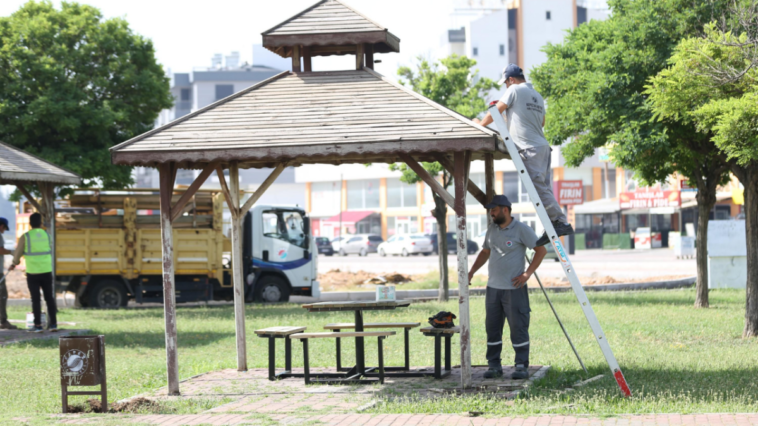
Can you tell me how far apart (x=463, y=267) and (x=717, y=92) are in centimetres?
450

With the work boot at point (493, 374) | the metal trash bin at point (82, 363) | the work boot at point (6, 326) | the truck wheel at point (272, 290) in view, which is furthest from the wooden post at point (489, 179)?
the truck wheel at point (272, 290)

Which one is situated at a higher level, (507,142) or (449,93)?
(449,93)

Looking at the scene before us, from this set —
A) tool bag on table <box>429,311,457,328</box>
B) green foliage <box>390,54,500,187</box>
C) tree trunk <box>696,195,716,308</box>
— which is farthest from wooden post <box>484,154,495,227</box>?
green foliage <box>390,54,500,187</box>

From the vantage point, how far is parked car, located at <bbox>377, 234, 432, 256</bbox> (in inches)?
2170

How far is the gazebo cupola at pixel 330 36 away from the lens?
408 inches

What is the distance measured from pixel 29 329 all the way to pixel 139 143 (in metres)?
7.53

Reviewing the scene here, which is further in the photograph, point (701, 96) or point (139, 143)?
point (701, 96)

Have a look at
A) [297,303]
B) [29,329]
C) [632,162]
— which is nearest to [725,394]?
[632,162]

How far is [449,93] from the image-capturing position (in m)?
22.8

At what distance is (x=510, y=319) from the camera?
908 centimetres

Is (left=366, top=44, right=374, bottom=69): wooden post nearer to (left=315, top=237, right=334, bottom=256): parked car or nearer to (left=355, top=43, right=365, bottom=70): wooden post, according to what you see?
(left=355, top=43, right=365, bottom=70): wooden post

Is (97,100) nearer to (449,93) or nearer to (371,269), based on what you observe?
(449,93)

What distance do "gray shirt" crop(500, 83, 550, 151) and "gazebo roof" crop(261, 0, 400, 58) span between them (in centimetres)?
234

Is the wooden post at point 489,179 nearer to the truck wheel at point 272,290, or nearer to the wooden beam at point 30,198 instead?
the wooden beam at point 30,198
